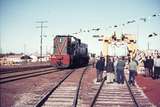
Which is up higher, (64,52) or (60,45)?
(60,45)

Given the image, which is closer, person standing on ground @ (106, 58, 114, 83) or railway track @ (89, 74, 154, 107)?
railway track @ (89, 74, 154, 107)

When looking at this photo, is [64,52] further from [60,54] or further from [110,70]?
[110,70]

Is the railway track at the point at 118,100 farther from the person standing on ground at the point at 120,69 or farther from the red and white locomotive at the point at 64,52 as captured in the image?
the red and white locomotive at the point at 64,52

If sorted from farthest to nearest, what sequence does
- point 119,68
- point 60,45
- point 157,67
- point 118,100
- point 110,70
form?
point 60,45
point 157,67
point 110,70
point 119,68
point 118,100

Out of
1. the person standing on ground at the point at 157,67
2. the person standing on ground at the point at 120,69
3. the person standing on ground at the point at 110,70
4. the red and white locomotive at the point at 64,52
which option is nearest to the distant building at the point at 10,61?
the red and white locomotive at the point at 64,52

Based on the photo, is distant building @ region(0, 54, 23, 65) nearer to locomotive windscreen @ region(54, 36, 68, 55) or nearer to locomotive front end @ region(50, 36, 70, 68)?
locomotive windscreen @ region(54, 36, 68, 55)

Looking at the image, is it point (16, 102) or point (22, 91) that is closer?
point (16, 102)

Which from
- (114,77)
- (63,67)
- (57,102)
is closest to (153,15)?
(114,77)

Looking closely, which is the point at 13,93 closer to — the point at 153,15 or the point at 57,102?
the point at 57,102

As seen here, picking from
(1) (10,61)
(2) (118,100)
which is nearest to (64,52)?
(1) (10,61)

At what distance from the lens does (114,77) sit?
24344 mm

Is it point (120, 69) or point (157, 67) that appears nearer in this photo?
point (120, 69)

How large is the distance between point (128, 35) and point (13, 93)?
14074mm

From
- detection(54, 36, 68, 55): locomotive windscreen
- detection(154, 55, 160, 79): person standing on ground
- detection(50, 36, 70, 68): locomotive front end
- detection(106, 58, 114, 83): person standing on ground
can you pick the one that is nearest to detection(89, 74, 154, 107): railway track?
detection(106, 58, 114, 83): person standing on ground
